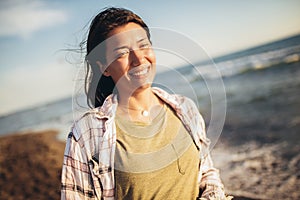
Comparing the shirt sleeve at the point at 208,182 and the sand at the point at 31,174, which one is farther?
the sand at the point at 31,174

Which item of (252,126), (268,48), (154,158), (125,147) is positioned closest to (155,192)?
(154,158)

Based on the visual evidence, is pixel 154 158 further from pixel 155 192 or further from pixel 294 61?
pixel 294 61

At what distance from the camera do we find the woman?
150cm

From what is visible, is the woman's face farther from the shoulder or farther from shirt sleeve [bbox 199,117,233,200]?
shirt sleeve [bbox 199,117,233,200]

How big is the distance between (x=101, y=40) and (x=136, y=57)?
22cm

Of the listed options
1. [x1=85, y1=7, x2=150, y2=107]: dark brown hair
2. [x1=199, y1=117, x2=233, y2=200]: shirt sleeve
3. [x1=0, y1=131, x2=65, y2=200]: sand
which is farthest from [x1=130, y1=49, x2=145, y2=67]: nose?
[x1=0, y1=131, x2=65, y2=200]: sand

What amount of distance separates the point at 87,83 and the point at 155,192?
2.55ft

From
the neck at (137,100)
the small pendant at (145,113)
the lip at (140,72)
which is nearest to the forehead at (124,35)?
the lip at (140,72)

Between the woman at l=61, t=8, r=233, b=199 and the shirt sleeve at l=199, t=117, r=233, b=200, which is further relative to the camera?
the shirt sleeve at l=199, t=117, r=233, b=200

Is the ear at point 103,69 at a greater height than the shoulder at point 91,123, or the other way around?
the ear at point 103,69

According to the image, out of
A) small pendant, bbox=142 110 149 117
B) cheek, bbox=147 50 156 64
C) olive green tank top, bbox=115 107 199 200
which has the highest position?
cheek, bbox=147 50 156 64

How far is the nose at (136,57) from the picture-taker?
159 centimetres

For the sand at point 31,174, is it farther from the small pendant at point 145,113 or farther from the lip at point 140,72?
the lip at point 140,72

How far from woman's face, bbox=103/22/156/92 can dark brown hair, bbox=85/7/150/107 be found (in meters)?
0.03
